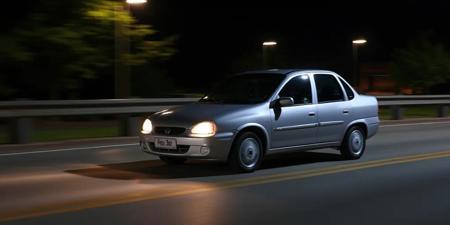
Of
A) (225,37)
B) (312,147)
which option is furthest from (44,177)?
(225,37)

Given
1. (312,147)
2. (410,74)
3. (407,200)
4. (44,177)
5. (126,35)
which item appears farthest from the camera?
(410,74)

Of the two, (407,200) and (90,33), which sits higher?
(90,33)

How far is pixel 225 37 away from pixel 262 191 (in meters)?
56.3

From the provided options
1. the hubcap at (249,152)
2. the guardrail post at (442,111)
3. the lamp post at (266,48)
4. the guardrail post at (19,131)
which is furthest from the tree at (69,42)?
the lamp post at (266,48)

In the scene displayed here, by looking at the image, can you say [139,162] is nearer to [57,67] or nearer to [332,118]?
[332,118]

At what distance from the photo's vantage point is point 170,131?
10.0 meters

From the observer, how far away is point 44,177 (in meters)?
9.80

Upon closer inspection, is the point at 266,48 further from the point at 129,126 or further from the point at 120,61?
the point at 129,126

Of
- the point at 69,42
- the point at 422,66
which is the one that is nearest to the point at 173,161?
the point at 69,42

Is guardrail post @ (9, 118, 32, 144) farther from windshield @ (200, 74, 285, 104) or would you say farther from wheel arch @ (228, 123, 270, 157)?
wheel arch @ (228, 123, 270, 157)

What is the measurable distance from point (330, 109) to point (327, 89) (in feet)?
1.40

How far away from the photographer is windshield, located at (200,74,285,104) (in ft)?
35.2

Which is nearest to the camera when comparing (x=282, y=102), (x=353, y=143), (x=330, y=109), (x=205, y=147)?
(x=205, y=147)

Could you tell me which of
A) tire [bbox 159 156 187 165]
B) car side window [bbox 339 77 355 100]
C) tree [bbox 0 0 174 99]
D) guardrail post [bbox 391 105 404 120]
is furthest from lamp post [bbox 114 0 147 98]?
guardrail post [bbox 391 105 404 120]
